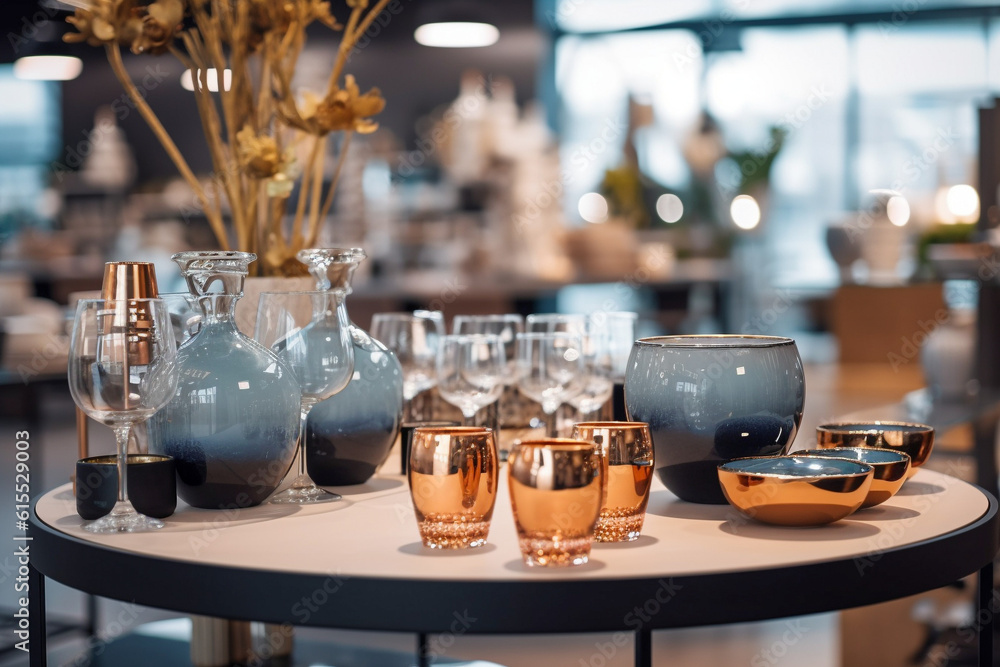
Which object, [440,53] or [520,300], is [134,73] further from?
[520,300]

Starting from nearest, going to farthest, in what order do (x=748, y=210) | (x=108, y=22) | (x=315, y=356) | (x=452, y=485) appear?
(x=452, y=485), (x=315, y=356), (x=108, y=22), (x=748, y=210)

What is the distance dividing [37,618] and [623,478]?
2.05 ft

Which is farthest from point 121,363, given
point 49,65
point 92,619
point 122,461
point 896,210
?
point 49,65

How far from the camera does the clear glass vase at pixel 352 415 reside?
1293mm

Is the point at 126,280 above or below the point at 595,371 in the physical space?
above

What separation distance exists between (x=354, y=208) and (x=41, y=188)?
4334mm

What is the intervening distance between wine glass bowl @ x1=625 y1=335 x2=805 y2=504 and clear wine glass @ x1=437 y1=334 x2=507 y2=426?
0.28 meters

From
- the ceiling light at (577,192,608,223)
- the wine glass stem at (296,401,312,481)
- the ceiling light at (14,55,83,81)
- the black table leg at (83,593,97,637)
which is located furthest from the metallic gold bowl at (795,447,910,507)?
the ceiling light at (577,192,608,223)

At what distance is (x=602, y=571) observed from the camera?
2.92 ft

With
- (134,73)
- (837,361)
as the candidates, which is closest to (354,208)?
(837,361)

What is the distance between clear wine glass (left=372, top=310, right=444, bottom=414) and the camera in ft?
5.16

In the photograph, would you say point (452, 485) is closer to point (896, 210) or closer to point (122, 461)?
point (122, 461)

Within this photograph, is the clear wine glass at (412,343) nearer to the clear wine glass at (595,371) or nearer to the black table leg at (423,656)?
the clear wine glass at (595,371)

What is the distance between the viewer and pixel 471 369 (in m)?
1.43
